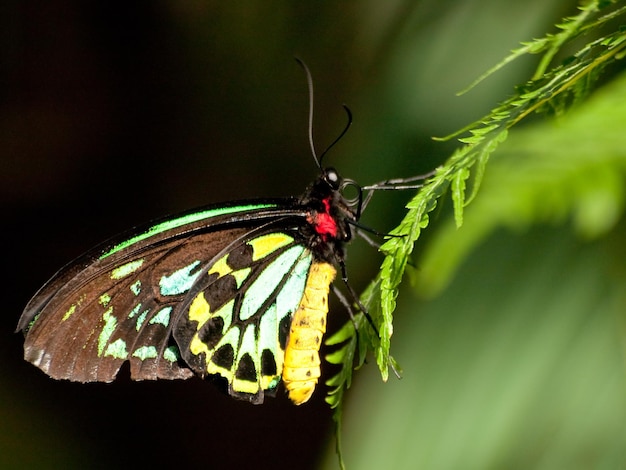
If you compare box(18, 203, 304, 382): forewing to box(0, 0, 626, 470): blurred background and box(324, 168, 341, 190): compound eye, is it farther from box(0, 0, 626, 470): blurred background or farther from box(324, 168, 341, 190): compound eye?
box(0, 0, 626, 470): blurred background

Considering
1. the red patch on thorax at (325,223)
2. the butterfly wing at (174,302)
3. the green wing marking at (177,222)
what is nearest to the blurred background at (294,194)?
the red patch on thorax at (325,223)

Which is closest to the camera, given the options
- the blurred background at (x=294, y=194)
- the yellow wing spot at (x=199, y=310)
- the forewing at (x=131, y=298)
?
the forewing at (x=131, y=298)

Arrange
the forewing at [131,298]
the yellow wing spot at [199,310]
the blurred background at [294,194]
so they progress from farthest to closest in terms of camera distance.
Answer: the blurred background at [294,194], the yellow wing spot at [199,310], the forewing at [131,298]

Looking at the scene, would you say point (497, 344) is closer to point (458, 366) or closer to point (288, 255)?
point (458, 366)

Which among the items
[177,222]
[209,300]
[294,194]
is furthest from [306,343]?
[294,194]

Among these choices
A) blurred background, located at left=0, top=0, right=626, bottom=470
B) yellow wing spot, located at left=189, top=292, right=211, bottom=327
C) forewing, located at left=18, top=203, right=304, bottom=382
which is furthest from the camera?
blurred background, located at left=0, top=0, right=626, bottom=470

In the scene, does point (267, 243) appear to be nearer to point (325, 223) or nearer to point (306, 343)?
point (325, 223)

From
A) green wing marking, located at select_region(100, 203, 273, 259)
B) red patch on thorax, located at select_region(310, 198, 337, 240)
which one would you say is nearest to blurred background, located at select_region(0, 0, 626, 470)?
red patch on thorax, located at select_region(310, 198, 337, 240)

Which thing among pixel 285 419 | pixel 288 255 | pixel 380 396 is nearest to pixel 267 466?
pixel 285 419

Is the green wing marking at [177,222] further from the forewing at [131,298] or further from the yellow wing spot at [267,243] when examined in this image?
the yellow wing spot at [267,243]
